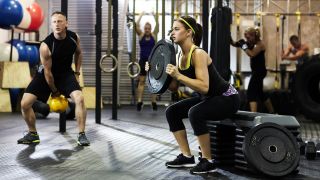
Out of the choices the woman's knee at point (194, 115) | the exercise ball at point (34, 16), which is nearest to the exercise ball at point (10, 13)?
the exercise ball at point (34, 16)

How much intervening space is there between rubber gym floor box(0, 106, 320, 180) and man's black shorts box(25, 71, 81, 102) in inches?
18.2

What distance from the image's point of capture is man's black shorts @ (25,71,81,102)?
4242 mm

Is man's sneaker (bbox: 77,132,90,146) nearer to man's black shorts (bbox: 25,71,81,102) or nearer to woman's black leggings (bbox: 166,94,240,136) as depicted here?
man's black shorts (bbox: 25,71,81,102)

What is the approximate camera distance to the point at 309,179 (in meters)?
2.99

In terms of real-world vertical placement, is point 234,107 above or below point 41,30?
below

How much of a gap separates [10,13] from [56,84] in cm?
304

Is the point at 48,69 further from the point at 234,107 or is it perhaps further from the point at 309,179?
the point at 309,179

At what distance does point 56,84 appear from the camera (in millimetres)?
4281

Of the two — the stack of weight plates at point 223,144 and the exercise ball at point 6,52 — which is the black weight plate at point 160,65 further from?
the exercise ball at point 6,52

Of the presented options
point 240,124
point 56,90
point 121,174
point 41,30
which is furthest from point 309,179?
point 41,30

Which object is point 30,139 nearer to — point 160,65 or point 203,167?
point 160,65

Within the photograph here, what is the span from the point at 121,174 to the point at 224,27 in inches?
77.8

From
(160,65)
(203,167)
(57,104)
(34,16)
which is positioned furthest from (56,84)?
(34,16)

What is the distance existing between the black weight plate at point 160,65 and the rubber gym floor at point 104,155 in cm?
56
